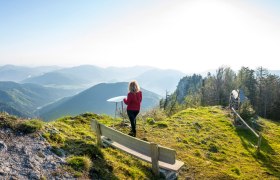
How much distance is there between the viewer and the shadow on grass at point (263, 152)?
12717 millimetres

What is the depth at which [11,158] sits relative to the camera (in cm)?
725

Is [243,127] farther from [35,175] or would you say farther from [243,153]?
[35,175]

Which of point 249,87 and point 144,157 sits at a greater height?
point 144,157

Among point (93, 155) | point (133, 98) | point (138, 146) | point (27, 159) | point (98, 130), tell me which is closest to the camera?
point (27, 159)

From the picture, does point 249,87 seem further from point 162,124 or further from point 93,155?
point 93,155

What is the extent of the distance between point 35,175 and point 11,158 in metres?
1.00

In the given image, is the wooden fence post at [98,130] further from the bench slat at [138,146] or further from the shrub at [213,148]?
the shrub at [213,148]

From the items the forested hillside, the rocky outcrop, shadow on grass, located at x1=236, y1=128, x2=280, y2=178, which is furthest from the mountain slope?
the forested hillside

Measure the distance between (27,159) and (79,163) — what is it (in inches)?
58.8

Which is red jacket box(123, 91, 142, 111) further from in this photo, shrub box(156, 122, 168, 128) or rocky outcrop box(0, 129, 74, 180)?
rocky outcrop box(0, 129, 74, 180)

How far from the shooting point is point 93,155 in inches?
349

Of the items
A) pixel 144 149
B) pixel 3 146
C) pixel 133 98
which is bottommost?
pixel 144 149

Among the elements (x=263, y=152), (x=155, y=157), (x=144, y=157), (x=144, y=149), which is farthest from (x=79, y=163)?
(x=263, y=152)

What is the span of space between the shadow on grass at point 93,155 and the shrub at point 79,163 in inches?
7.7
